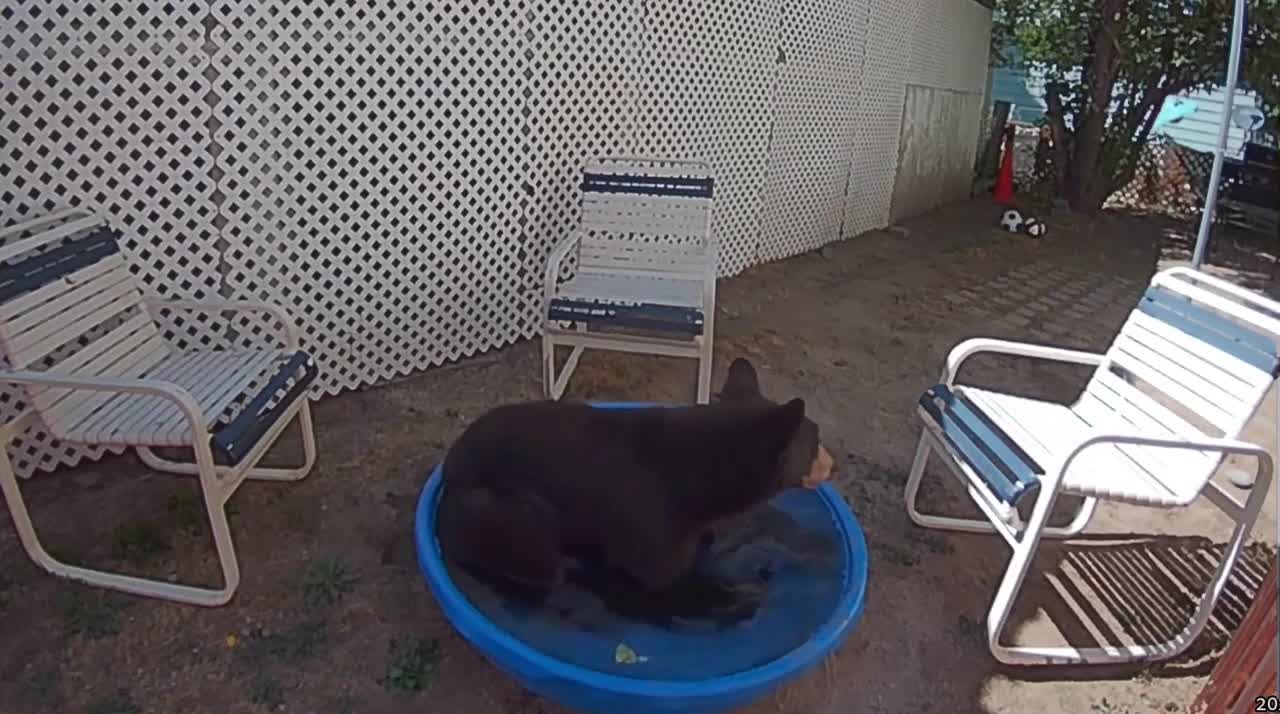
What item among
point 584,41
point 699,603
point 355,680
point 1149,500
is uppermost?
point 584,41

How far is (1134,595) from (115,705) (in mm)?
3225

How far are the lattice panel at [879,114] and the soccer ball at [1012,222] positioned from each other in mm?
1791

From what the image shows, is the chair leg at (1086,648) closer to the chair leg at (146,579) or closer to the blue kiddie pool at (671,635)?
the blue kiddie pool at (671,635)

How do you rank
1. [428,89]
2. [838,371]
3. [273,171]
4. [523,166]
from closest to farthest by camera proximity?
1. [273,171]
2. [428,89]
3. [523,166]
4. [838,371]

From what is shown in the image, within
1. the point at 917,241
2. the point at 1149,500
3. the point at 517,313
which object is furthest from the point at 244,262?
the point at 917,241

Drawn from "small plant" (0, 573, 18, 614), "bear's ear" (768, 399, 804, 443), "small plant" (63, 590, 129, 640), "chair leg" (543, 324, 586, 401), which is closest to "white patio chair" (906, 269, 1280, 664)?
"bear's ear" (768, 399, 804, 443)

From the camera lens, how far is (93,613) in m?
2.41

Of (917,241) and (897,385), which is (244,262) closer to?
(897,385)

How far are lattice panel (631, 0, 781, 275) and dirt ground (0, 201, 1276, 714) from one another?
1.67 meters

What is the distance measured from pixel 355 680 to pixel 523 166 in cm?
289

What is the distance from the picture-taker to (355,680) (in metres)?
2.26

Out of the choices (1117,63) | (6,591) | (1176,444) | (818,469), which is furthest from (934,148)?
(6,591)

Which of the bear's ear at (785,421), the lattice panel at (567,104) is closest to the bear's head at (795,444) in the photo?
the bear's ear at (785,421)

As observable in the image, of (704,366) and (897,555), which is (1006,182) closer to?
(704,366)
